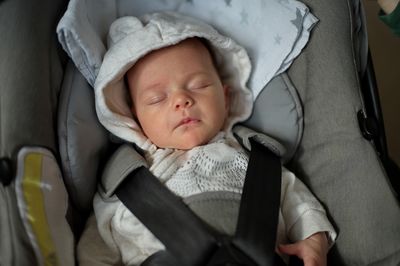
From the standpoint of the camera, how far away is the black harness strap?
0.90m

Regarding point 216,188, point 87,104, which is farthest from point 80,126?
point 216,188

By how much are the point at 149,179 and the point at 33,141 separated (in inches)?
9.5

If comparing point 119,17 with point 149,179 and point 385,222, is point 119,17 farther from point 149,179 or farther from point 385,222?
point 385,222

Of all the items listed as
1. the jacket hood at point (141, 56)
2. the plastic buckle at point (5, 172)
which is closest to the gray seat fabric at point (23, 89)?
the plastic buckle at point (5, 172)

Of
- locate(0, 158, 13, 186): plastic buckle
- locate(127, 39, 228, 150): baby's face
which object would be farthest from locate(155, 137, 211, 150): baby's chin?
locate(0, 158, 13, 186): plastic buckle

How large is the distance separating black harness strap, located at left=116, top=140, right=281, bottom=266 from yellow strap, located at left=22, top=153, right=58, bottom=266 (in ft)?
0.59

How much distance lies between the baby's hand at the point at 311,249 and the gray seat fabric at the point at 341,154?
0.06 m

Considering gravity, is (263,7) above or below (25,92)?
above

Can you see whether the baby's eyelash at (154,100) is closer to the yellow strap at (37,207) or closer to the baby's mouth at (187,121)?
the baby's mouth at (187,121)

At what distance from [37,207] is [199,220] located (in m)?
0.29

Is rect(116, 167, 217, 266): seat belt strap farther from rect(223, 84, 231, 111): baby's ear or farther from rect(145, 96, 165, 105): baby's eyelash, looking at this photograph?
rect(223, 84, 231, 111): baby's ear

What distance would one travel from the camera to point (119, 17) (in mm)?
1189

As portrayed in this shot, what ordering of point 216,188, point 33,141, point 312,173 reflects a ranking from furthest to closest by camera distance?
point 312,173
point 216,188
point 33,141

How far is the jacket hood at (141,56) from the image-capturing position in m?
1.06
